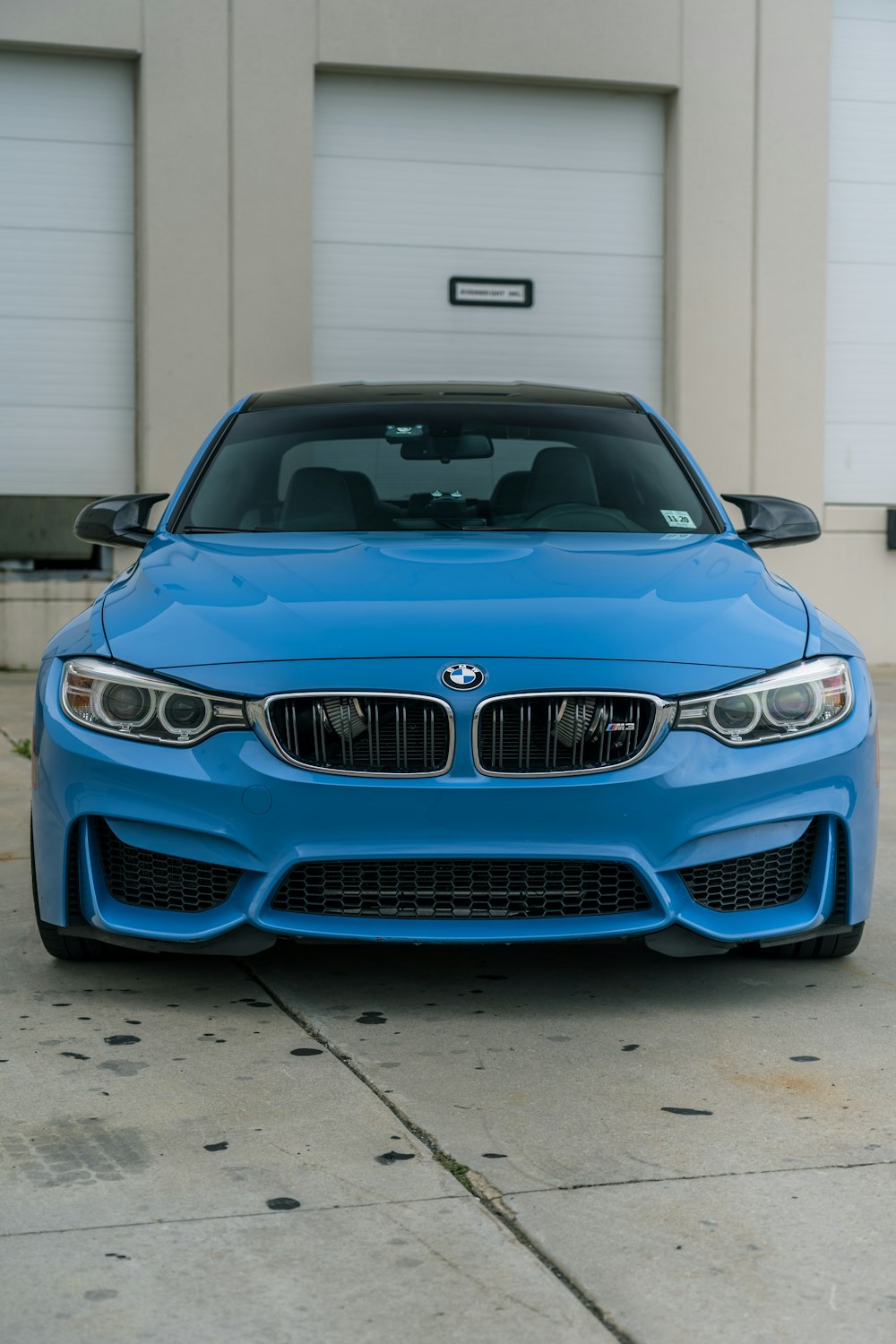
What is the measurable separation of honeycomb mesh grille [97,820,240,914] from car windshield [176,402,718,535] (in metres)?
1.31

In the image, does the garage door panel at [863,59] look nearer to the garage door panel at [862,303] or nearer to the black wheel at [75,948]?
the garage door panel at [862,303]

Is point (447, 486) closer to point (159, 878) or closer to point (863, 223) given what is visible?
point (159, 878)

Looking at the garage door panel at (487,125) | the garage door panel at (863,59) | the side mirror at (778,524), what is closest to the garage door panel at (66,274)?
the garage door panel at (487,125)

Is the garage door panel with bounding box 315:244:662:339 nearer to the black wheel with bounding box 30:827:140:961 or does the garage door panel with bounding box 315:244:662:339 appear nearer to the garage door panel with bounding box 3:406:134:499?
the garage door panel with bounding box 3:406:134:499

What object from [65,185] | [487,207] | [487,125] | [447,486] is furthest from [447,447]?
[487,125]

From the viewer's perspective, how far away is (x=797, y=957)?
159 inches

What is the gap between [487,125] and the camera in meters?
12.5

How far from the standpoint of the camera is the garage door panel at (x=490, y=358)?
1233 centimetres

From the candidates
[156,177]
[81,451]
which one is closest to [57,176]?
[156,177]

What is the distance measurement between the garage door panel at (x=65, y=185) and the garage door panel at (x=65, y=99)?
8cm

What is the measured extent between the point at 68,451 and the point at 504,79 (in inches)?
162

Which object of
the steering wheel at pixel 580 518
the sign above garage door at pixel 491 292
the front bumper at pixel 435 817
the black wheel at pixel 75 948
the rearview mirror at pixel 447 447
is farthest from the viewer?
the sign above garage door at pixel 491 292

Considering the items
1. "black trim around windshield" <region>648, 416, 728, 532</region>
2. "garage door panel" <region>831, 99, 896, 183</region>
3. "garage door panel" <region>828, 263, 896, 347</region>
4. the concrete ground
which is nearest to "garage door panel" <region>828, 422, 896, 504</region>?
"garage door panel" <region>828, 263, 896, 347</region>

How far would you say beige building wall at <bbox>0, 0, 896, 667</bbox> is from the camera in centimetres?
1175
